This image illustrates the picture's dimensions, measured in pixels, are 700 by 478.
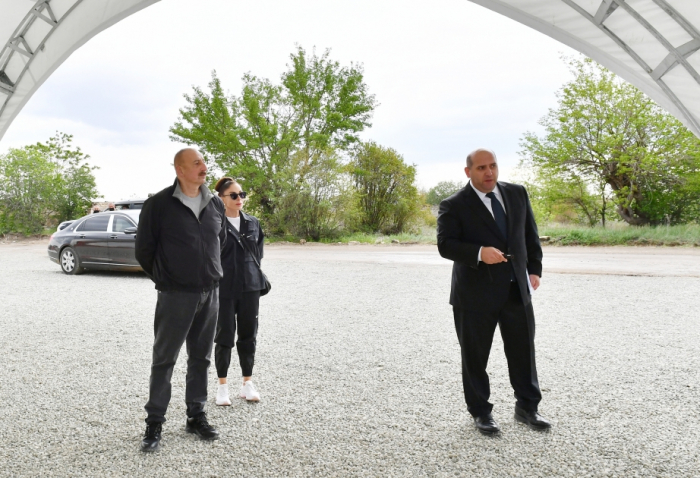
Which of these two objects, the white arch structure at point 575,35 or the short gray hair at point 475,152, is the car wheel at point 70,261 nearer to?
the white arch structure at point 575,35

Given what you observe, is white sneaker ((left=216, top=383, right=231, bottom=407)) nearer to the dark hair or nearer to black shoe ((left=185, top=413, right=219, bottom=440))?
black shoe ((left=185, top=413, right=219, bottom=440))

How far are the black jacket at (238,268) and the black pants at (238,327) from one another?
6 centimetres

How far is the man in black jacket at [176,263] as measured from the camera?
3219mm

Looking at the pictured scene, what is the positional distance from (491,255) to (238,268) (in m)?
1.78

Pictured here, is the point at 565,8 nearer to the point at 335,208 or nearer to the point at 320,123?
the point at 335,208

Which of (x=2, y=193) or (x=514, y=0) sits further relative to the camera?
(x=2, y=193)

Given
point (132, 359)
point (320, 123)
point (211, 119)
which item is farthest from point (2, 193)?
point (132, 359)

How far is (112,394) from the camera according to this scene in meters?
4.22

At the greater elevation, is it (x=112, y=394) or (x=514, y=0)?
(x=514, y=0)

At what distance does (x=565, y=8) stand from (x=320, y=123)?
75.4ft

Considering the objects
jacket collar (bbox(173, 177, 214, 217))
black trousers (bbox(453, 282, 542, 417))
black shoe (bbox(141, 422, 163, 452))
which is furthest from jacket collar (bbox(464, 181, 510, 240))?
black shoe (bbox(141, 422, 163, 452))

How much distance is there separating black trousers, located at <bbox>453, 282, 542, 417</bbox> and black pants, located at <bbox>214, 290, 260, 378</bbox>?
151 centimetres

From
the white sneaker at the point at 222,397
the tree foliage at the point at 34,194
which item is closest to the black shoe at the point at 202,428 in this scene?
the white sneaker at the point at 222,397

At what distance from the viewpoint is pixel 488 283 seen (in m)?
3.42
